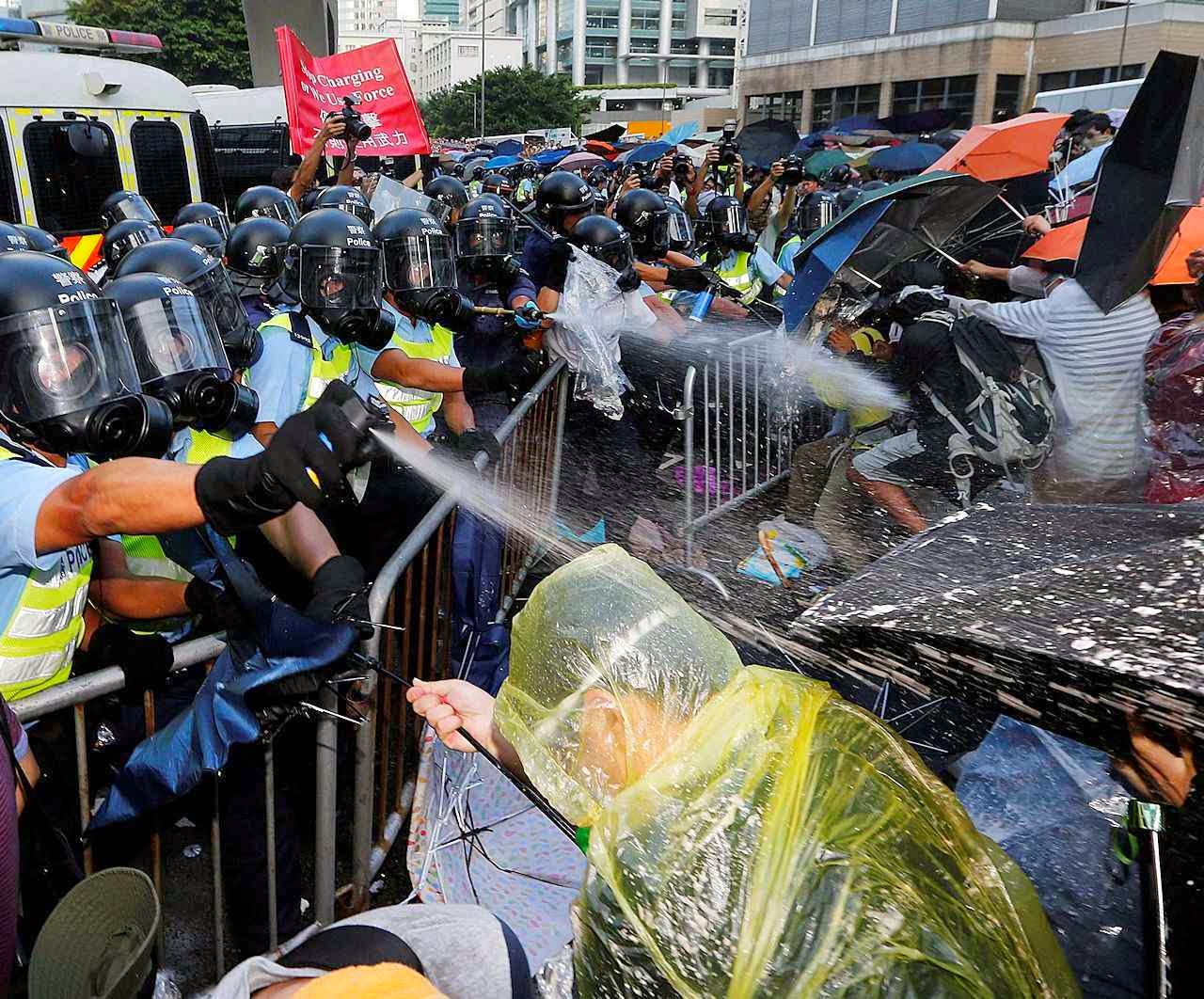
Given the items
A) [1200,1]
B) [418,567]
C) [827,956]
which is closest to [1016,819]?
[827,956]

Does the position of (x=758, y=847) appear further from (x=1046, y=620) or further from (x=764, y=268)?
(x=764, y=268)

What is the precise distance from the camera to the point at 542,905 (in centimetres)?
271

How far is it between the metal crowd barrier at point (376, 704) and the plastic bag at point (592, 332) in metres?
0.88

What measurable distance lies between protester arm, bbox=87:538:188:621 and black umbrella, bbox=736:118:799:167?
16933mm

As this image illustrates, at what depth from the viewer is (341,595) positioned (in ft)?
7.63

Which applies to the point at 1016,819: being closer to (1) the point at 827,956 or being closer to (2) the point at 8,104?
(1) the point at 827,956

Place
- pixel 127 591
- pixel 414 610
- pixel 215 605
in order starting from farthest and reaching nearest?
1. pixel 414 610
2. pixel 127 591
3. pixel 215 605

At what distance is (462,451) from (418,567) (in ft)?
2.63

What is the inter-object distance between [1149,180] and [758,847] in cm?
404

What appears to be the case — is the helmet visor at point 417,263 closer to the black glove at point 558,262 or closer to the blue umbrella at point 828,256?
the black glove at point 558,262

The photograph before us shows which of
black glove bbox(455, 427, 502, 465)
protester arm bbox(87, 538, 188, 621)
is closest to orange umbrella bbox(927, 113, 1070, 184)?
black glove bbox(455, 427, 502, 465)

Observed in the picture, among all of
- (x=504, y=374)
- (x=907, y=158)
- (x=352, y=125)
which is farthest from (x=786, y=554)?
(x=907, y=158)

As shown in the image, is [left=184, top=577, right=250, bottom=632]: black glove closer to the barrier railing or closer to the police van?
the barrier railing

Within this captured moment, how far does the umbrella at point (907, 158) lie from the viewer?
583 inches
